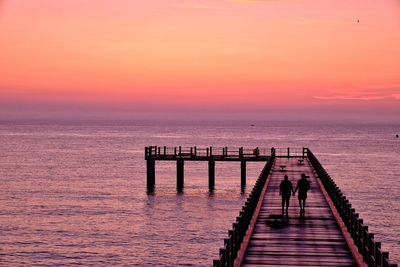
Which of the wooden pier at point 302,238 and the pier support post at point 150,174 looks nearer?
the wooden pier at point 302,238

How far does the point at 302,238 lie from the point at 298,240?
1.36 feet

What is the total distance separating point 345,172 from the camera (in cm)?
10131

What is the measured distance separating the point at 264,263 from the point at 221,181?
221 ft

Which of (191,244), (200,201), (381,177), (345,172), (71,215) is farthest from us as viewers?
(345,172)

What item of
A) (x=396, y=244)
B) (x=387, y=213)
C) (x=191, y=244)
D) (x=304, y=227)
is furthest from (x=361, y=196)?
(x=304, y=227)

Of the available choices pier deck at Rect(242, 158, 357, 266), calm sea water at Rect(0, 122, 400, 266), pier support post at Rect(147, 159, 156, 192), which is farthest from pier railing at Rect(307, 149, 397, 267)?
pier support post at Rect(147, 159, 156, 192)

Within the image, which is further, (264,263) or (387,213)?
(387,213)

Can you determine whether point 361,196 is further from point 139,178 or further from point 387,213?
point 139,178

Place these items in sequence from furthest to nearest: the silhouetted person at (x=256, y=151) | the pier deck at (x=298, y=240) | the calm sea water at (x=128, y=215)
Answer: the silhouetted person at (x=256, y=151), the calm sea water at (x=128, y=215), the pier deck at (x=298, y=240)

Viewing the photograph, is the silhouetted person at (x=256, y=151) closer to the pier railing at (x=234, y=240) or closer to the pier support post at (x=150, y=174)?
the pier support post at (x=150, y=174)

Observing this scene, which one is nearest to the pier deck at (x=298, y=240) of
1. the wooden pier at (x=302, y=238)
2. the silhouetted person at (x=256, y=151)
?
the wooden pier at (x=302, y=238)

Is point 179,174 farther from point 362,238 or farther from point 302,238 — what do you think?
point 362,238

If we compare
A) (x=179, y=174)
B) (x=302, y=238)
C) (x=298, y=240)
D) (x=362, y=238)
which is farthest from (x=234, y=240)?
(x=179, y=174)

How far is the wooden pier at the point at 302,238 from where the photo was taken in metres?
17.5
